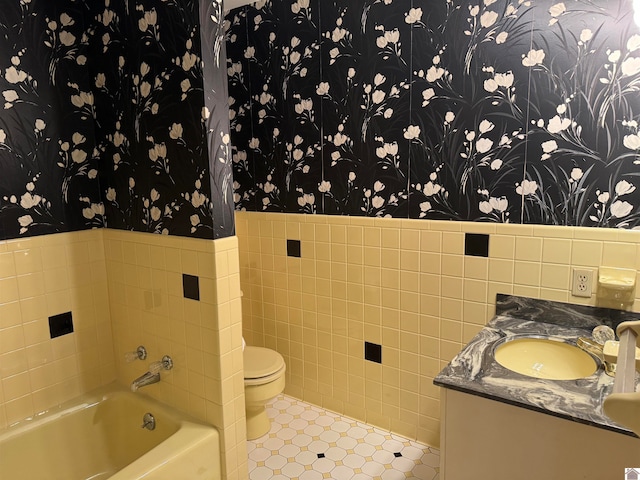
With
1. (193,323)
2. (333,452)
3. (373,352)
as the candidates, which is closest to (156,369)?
(193,323)

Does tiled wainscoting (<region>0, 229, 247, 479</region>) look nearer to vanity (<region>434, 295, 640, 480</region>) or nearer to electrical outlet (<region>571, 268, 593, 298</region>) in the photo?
vanity (<region>434, 295, 640, 480</region>)

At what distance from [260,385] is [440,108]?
161 cm

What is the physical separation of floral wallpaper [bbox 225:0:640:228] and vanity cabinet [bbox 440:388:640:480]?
0.84m

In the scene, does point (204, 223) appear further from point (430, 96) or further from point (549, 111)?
point (549, 111)

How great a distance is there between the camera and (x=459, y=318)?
2061 millimetres

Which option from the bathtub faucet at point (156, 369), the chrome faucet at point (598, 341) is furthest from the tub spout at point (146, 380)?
the chrome faucet at point (598, 341)

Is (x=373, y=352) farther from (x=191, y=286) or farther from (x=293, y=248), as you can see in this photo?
(x=191, y=286)

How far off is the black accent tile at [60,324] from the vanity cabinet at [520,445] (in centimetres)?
167

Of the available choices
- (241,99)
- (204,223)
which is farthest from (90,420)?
(241,99)

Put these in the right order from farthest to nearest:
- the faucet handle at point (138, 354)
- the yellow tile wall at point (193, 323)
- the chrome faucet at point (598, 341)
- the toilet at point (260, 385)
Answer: the toilet at point (260, 385) → the faucet handle at point (138, 354) → the yellow tile wall at point (193, 323) → the chrome faucet at point (598, 341)

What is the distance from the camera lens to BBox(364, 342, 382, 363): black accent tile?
235 cm

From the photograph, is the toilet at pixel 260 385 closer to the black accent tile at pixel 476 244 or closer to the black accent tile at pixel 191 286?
the black accent tile at pixel 191 286

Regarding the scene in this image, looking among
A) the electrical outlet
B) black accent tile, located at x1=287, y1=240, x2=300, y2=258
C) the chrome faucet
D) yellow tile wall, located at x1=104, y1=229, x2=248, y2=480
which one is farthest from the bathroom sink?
black accent tile, located at x1=287, y1=240, x2=300, y2=258

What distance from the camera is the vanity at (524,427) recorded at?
119 centimetres
